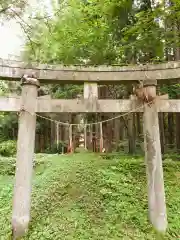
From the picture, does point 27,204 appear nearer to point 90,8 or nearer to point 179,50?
point 179,50

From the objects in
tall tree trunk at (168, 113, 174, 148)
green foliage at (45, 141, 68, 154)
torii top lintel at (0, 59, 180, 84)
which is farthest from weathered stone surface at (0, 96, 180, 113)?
tall tree trunk at (168, 113, 174, 148)

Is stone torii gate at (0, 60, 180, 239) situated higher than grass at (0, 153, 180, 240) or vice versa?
stone torii gate at (0, 60, 180, 239)

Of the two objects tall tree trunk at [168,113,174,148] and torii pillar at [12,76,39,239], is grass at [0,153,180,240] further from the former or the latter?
tall tree trunk at [168,113,174,148]

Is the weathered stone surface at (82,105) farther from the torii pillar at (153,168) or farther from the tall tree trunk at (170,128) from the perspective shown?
the tall tree trunk at (170,128)

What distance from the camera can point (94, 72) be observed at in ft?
21.2

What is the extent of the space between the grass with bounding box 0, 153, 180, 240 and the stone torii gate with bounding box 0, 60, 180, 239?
0.47m

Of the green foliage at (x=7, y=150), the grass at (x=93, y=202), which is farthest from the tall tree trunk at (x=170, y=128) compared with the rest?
the green foliage at (x=7, y=150)

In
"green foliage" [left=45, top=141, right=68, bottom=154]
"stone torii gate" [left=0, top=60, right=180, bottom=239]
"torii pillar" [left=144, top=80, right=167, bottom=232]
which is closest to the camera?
"stone torii gate" [left=0, top=60, right=180, bottom=239]

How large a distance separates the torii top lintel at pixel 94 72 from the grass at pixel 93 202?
306 centimetres

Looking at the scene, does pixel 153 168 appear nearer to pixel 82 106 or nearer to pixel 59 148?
pixel 82 106

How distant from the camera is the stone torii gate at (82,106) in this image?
5879 mm

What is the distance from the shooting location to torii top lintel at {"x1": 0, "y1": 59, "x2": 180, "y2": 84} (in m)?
6.21

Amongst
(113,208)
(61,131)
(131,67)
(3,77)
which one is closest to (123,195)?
(113,208)

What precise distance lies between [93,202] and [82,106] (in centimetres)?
258
